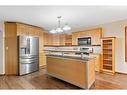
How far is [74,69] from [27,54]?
103 inches

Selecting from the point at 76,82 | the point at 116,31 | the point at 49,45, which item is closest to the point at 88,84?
the point at 76,82

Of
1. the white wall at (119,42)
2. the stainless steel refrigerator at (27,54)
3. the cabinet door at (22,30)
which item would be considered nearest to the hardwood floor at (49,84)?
the stainless steel refrigerator at (27,54)

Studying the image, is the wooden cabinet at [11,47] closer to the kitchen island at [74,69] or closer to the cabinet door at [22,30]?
the cabinet door at [22,30]

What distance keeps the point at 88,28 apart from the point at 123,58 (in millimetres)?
2317

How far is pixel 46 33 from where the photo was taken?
26.8 feet

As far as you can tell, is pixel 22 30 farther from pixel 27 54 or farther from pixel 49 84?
pixel 49 84

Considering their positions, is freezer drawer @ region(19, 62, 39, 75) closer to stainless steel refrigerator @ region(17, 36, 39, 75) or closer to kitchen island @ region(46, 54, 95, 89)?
stainless steel refrigerator @ region(17, 36, 39, 75)

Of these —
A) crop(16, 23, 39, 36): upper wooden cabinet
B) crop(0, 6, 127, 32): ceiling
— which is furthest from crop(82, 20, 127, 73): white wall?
crop(16, 23, 39, 36): upper wooden cabinet

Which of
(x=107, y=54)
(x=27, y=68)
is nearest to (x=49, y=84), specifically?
(x=27, y=68)

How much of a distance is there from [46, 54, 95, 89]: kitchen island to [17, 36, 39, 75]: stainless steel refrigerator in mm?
1173

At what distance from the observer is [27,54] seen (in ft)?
17.9

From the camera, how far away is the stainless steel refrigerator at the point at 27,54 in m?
5.22

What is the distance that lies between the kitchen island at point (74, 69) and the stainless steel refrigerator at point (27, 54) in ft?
3.85

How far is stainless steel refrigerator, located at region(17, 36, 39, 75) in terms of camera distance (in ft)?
17.1
